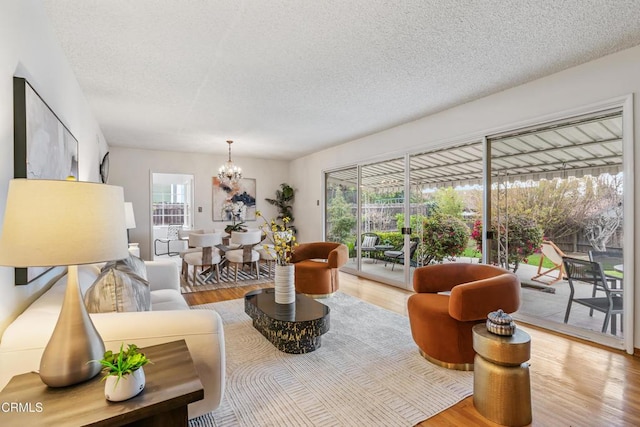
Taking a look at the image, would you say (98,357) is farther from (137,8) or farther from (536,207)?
(536,207)

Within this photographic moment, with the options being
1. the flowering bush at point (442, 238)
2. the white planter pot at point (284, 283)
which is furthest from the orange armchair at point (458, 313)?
the flowering bush at point (442, 238)

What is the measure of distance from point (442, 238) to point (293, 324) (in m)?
2.94

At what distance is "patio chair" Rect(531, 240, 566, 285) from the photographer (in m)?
3.21

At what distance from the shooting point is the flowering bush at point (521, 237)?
341 cm

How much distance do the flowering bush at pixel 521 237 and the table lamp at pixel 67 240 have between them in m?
3.87

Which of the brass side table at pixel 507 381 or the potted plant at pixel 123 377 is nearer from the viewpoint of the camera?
the potted plant at pixel 123 377

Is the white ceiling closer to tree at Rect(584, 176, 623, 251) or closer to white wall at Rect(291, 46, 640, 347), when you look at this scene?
white wall at Rect(291, 46, 640, 347)

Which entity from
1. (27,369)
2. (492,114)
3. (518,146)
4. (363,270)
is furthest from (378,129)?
(27,369)

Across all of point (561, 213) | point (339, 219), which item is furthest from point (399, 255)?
point (561, 213)

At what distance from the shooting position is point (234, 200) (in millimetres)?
7602

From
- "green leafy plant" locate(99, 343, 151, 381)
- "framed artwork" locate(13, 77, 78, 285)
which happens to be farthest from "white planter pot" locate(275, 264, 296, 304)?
"green leafy plant" locate(99, 343, 151, 381)

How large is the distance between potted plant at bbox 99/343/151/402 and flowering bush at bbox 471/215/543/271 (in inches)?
151

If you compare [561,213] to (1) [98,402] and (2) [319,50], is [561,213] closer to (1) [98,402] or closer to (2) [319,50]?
(2) [319,50]

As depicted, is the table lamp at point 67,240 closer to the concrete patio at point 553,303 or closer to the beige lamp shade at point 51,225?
the beige lamp shade at point 51,225
